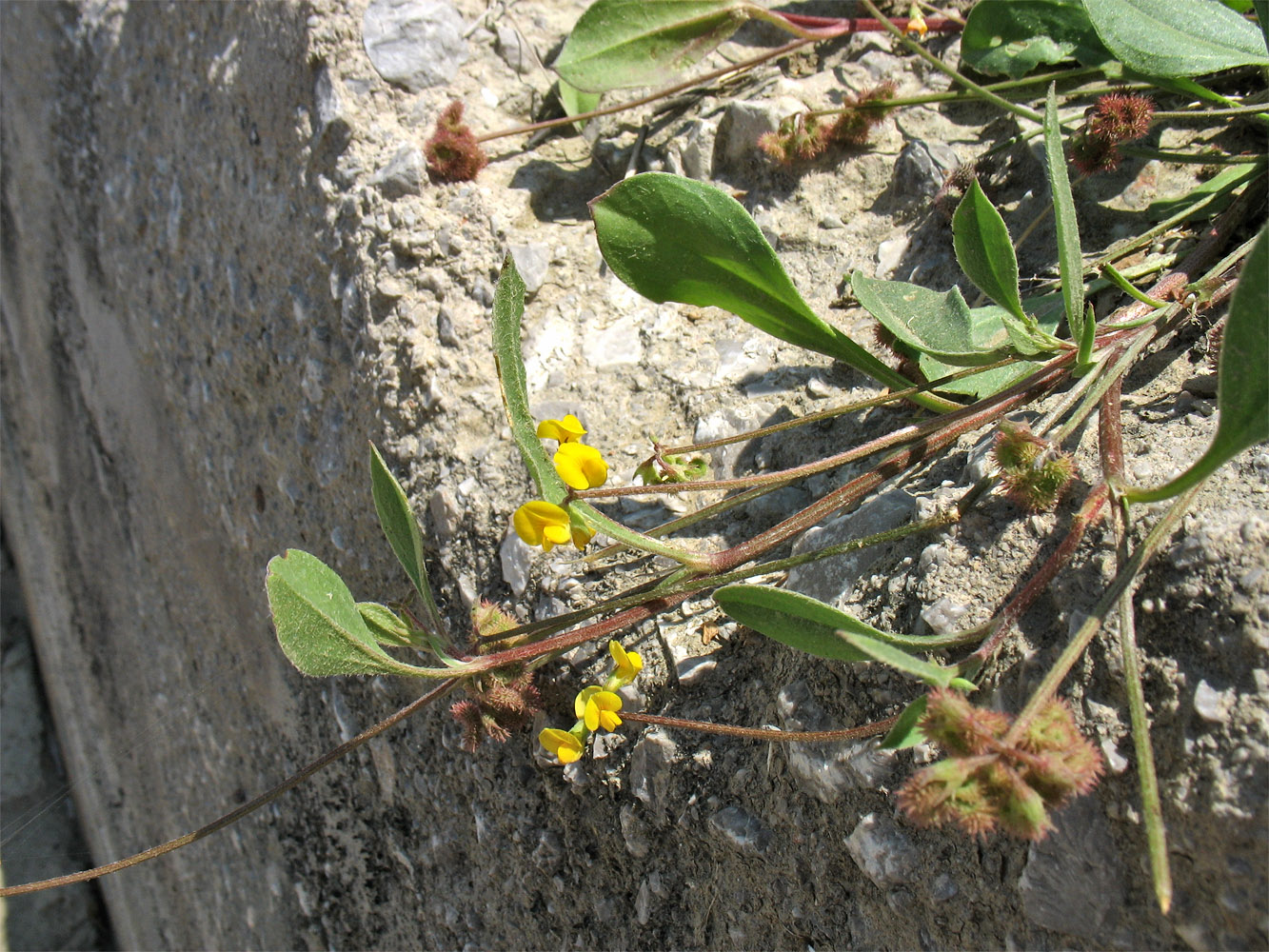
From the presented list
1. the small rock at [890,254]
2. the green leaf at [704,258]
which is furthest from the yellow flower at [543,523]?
the small rock at [890,254]

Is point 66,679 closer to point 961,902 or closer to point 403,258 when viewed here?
point 403,258

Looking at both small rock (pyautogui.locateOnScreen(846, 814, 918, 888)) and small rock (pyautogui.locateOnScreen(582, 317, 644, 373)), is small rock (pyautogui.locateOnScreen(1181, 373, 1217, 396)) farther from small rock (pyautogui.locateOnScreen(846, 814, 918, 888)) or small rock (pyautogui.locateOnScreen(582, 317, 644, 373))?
small rock (pyautogui.locateOnScreen(582, 317, 644, 373))

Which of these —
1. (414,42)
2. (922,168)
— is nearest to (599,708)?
(922,168)

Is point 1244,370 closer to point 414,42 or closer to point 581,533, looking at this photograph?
point 581,533

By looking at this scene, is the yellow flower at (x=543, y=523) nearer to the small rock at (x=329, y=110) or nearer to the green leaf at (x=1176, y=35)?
the green leaf at (x=1176, y=35)

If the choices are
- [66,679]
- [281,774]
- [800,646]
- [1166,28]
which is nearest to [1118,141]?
[1166,28]
